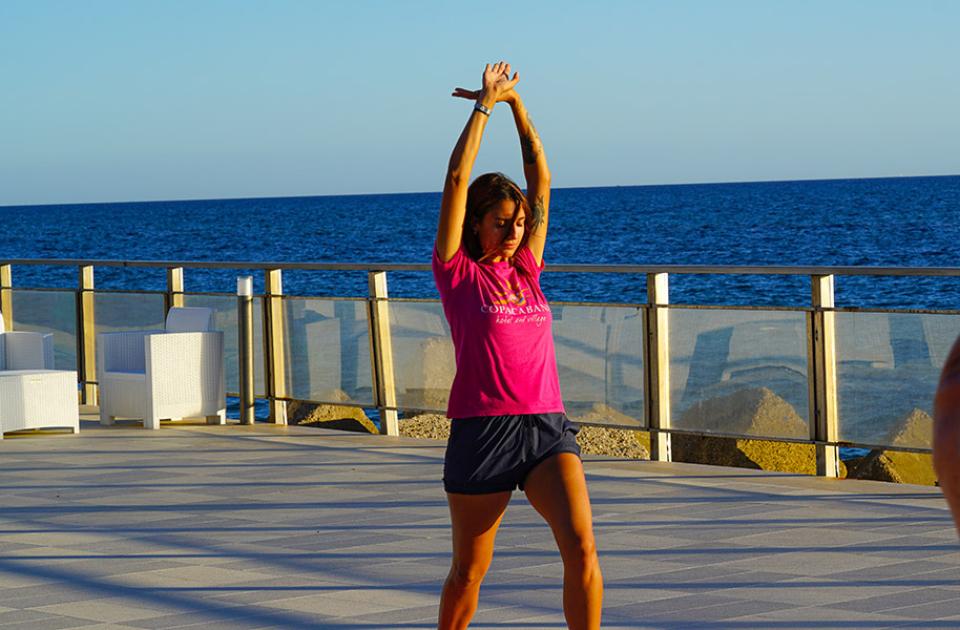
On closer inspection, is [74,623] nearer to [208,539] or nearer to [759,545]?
[208,539]

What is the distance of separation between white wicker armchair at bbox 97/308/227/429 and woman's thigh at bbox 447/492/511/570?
752 centimetres

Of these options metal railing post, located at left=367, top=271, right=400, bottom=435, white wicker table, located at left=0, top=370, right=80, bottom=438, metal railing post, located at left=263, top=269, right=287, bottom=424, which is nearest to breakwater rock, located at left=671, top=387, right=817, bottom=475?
metal railing post, located at left=367, top=271, right=400, bottom=435

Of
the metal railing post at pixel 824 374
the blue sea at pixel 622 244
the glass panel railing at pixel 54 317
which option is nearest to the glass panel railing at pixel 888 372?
the metal railing post at pixel 824 374

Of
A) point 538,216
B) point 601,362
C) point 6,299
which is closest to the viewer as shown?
point 538,216

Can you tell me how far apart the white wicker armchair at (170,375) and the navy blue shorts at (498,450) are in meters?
7.51

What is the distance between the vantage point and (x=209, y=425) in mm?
11625

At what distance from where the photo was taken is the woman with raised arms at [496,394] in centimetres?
393

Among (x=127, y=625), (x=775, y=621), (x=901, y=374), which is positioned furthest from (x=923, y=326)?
(x=127, y=625)

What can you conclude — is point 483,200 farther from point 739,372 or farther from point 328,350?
point 328,350

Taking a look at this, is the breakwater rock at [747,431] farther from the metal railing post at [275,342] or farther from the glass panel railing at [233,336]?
the glass panel railing at [233,336]

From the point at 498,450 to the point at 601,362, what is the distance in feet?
19.0

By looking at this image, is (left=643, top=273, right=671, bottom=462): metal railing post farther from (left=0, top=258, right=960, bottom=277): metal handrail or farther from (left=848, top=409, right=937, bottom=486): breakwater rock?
(left=848, top=409, right=937, bottom=486): breakwater rock

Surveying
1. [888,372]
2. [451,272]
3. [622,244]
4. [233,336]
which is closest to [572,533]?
[451,272]

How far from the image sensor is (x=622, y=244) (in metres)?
75.1
